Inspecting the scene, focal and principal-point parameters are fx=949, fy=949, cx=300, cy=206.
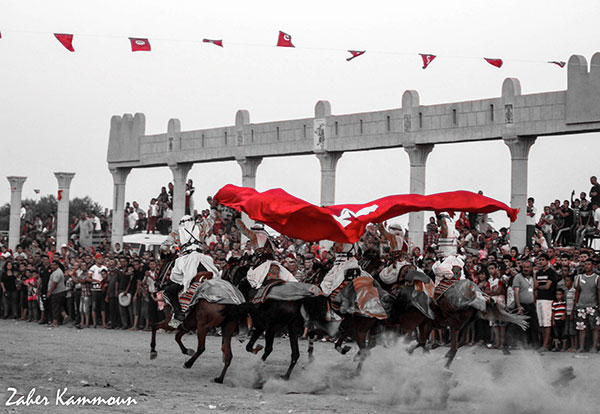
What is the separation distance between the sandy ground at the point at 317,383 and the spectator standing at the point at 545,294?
880mm

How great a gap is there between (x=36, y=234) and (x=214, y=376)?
91.6 ft

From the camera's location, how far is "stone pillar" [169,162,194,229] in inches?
1355

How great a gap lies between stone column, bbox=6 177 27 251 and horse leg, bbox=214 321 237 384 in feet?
89.9

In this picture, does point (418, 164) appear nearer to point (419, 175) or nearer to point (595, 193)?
point (419, 175)

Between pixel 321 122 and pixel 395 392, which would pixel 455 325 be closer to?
pixel 395 392

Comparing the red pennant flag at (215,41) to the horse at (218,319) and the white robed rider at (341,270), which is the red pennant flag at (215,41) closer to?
the white robed rider at (341,270)

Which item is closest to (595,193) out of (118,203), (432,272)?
(432,272)

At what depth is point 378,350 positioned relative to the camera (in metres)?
15.3

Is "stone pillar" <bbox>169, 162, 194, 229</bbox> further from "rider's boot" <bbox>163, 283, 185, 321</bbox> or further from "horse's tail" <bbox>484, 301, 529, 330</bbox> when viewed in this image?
"horse's tail" <bbox>484, 301, 529, 330</bbox>

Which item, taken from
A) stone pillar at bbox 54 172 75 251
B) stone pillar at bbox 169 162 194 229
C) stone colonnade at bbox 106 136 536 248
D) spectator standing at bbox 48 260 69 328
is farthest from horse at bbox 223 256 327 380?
stone pillar at bbox 54 172 75 251

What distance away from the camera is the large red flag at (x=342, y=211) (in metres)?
14.1

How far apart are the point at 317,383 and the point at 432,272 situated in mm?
4273

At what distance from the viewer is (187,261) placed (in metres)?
15.3

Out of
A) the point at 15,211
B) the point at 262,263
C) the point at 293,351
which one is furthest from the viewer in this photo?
the point at 15,211
